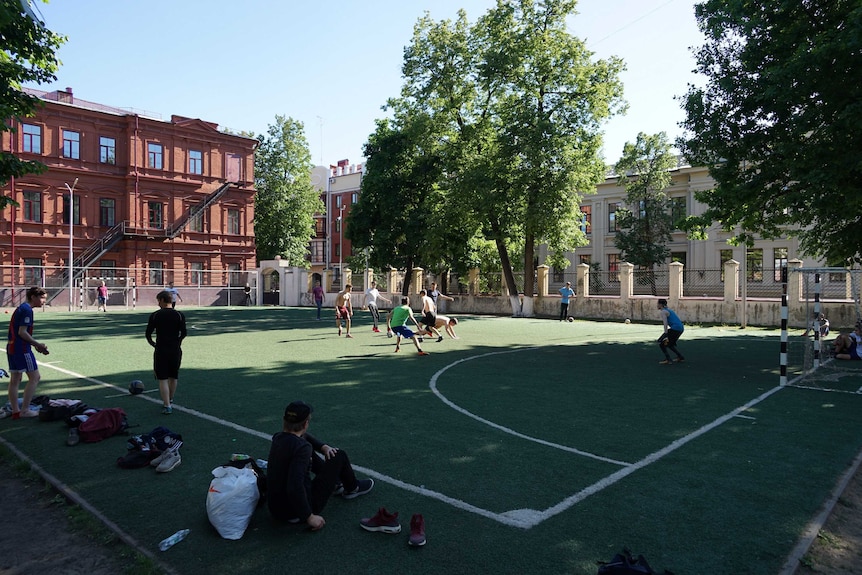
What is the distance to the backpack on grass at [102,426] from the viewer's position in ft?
23.5

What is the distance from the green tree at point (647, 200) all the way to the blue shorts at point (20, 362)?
41.9m

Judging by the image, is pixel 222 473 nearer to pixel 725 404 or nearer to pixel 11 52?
pixel 725 404

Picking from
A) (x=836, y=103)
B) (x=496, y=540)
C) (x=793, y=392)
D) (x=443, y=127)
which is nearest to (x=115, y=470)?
(x=496, y=540)

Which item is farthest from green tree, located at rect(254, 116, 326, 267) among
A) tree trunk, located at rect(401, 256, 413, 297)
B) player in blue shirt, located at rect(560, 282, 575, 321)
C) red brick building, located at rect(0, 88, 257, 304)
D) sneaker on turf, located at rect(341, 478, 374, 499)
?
sneaker on turf, located at rect(341, 478, 374, 499)

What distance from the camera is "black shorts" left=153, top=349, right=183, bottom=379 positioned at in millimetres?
8492

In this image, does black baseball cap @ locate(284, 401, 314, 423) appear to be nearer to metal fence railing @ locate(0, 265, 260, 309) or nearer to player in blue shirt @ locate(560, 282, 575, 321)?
player in blue shirt @ locate(560, 282, 575, 321)

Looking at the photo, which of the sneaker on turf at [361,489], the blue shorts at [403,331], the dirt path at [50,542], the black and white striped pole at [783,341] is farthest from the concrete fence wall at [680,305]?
the dirt path at [50,542]

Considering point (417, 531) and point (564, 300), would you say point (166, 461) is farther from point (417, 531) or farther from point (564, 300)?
point (564, 300)

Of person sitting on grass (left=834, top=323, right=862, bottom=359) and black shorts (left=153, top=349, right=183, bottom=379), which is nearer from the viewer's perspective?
black shorts (left=153, top=349, right=183, bottom=379)

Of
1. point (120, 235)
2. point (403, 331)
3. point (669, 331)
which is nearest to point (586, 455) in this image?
point (669, 331)

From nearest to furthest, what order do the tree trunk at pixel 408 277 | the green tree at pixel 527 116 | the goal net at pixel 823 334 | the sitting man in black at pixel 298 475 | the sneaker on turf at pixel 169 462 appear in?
the sitting man in black at pixel 298 475
the sneaker on turf at pixel 169 462
the goal net at pixel 823 334
the green tree at pixel 527 116
the tree trunk at pixel 408 277

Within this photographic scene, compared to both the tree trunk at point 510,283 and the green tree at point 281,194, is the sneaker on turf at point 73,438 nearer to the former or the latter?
the tree trunk at point 510,283

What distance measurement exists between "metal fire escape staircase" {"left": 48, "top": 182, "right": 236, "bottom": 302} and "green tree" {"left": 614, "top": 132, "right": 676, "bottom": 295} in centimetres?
3352

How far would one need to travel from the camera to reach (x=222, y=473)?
493 cm
